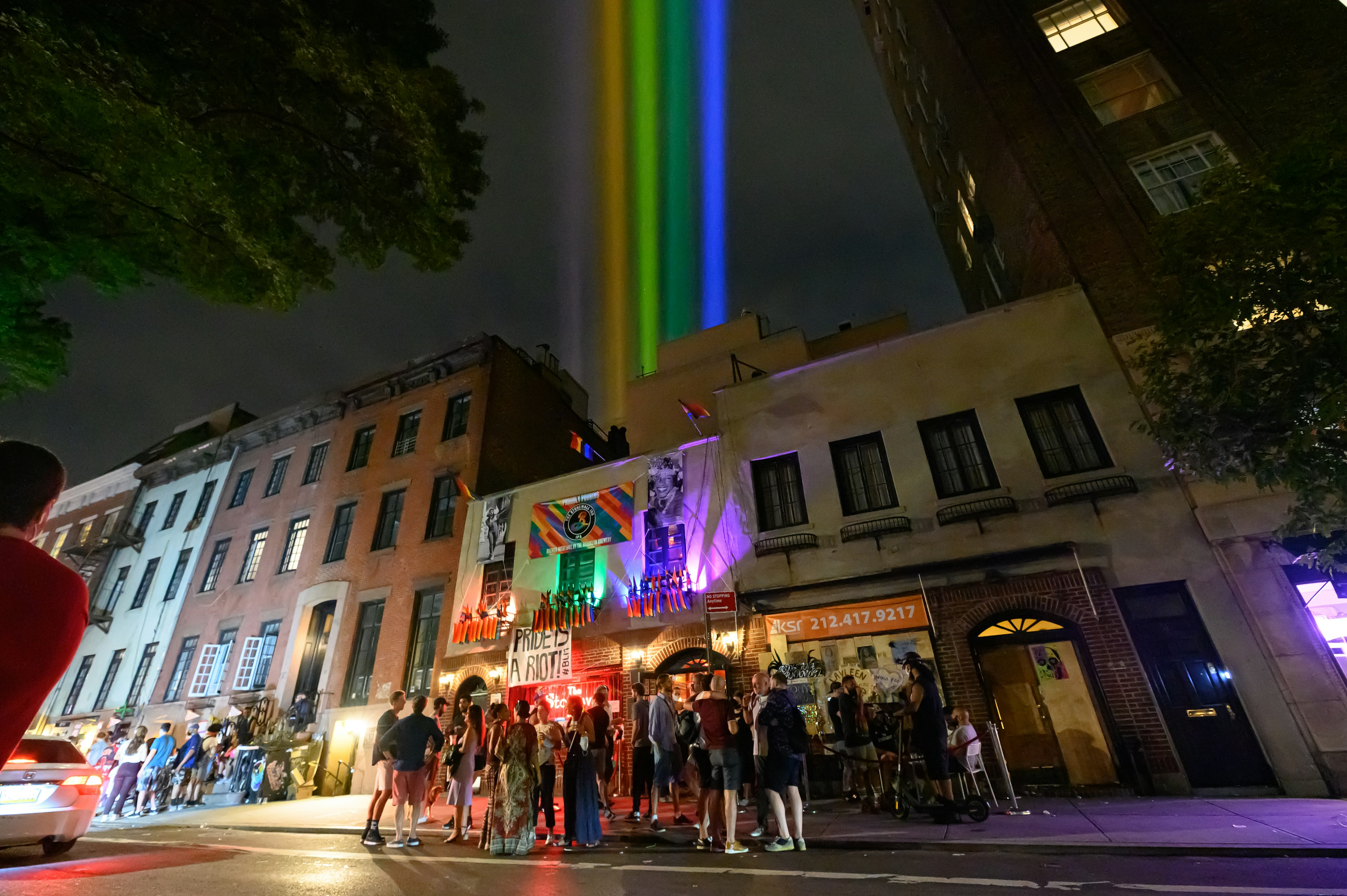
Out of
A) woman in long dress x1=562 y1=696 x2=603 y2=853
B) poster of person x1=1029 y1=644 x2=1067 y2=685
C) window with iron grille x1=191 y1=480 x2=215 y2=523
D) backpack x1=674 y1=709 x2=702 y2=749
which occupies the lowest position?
woman in long dress x1=562 y1=696 x2=603 y2=853

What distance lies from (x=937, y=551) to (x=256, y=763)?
17560 millimetres

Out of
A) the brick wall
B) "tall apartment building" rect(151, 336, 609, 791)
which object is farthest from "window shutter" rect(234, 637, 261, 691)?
the brick wall

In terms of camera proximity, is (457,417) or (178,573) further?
(178,573)

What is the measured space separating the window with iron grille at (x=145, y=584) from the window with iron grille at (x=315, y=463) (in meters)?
8.55

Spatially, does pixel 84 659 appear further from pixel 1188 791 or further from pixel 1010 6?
pixel 1010 6

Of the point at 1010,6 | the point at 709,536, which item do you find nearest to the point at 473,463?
the point at 709,536

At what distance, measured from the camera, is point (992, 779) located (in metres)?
10.1

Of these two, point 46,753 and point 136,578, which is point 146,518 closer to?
point 136,578

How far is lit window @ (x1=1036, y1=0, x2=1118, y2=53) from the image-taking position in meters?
17.5

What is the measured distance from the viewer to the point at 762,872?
228 inches

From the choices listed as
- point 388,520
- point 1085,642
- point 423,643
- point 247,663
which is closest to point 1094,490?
point 1085,642

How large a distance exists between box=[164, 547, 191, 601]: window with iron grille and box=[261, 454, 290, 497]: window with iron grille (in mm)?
4384

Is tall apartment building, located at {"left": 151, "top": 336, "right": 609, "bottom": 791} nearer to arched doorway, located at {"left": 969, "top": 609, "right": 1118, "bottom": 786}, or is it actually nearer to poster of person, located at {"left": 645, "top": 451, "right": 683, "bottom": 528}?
poster of person, located at {"left": 645, "top": 451, "right": 683, "bottom": 528}

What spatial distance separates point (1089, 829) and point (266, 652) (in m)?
22.3
